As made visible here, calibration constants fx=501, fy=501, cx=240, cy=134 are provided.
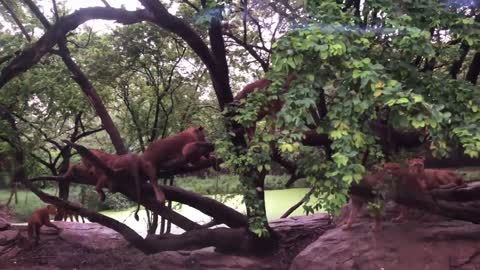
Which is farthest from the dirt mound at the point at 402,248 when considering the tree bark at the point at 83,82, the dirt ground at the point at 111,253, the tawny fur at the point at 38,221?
the tawny fur at the point at 38,221

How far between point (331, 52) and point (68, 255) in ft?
19.9

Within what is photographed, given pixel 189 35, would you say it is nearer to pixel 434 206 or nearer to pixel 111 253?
pixel 434 206

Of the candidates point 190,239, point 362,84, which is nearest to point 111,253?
point 190,239

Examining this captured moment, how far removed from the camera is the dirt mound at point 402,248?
19.5 feet

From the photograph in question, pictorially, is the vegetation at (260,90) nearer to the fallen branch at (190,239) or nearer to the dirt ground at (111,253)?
the fallen branch at (190,239)

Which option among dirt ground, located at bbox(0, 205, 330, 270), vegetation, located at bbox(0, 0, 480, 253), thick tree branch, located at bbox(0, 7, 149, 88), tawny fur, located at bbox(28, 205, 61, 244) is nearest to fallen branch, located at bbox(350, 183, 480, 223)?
vegetation, located at bbox(0, 0, 480, 253)

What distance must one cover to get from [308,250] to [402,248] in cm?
119

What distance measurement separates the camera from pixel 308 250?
6.62 meters

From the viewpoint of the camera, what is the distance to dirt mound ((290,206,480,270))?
5.95 metres

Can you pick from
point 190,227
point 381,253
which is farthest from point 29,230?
Answer: point 381,253

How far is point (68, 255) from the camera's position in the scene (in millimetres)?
7875

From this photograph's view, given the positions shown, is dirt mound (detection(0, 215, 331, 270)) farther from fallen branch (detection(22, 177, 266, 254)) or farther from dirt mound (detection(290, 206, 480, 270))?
dirt mound (detection(290, 206, 480, 270))

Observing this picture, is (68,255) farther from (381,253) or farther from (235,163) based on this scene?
(381,253)

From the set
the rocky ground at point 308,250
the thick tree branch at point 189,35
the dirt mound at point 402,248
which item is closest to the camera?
the thick tree branch at point 189,35
